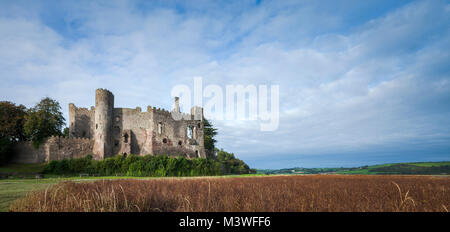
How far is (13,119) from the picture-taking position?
3847 cm

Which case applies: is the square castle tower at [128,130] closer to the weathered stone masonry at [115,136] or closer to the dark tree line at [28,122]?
the weathered stone masonry at [115,136]

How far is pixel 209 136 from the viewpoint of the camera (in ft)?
200

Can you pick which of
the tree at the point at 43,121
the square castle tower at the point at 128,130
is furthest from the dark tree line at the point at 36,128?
the square castle tower at the point at 128,130

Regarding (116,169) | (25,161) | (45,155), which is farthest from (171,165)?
(25,161)

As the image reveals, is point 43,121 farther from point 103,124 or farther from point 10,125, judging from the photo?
point 103,124

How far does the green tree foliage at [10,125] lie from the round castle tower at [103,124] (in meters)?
11.8

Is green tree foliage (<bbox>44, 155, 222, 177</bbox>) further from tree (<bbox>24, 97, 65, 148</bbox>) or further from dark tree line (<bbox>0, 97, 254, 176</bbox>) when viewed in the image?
tree (<bbox>24, 97, 65, 148</bbox>)

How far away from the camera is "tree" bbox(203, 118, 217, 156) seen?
59.4 metres

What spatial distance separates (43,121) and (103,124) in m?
9.44

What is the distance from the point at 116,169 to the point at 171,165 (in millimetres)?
7475

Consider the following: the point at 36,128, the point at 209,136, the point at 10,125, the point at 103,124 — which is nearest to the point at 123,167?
the point at 103,124

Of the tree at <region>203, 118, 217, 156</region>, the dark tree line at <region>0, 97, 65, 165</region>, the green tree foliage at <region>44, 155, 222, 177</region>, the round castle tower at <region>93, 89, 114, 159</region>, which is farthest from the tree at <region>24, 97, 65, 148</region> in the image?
the tree at <region>203, 118, 217, 156</region>

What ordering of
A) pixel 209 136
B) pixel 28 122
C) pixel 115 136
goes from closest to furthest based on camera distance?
pixel 28 122
pixel 115 136
pixel 209 136
